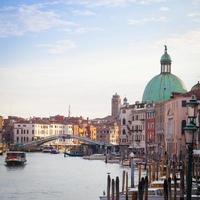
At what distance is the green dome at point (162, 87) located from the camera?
143ft

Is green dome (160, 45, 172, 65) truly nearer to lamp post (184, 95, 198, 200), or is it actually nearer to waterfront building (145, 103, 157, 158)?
waterfront building (145, 103, 157, 158)

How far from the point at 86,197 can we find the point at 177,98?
17467 millimetres

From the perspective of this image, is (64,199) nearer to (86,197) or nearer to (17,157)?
(86,197)

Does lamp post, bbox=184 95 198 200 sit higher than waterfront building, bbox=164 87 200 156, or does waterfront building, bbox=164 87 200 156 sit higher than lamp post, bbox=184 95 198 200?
waterfront building, bbox=164 87 200 156

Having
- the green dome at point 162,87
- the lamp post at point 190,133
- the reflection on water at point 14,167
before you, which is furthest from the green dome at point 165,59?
the lamp post at point 190,133

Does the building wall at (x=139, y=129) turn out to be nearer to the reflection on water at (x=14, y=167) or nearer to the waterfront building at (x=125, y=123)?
the waterfront building at (x=125, y=123)

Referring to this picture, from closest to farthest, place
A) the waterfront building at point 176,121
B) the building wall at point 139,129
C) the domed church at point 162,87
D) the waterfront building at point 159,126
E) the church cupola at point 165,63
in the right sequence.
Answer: the waterfront building at point 176,121 → the waterfront building at point 159,126 → the domed church at point 162,87 → the building wall at point 139,129 → the church cupola at point 165,63

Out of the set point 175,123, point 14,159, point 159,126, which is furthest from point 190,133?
point 159,126

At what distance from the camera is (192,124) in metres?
6.31

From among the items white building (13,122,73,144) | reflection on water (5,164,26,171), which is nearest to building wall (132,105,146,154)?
reflection on water (5,164,26,171)

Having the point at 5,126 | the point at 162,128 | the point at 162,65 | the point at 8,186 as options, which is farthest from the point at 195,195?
the point at 5,126

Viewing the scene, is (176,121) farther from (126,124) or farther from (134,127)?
(126,124)

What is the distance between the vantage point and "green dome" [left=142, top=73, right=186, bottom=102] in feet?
143

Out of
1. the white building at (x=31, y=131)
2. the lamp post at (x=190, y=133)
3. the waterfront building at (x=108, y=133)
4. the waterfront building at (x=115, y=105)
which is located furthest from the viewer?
the waterfront building at (x=115, y=105)
